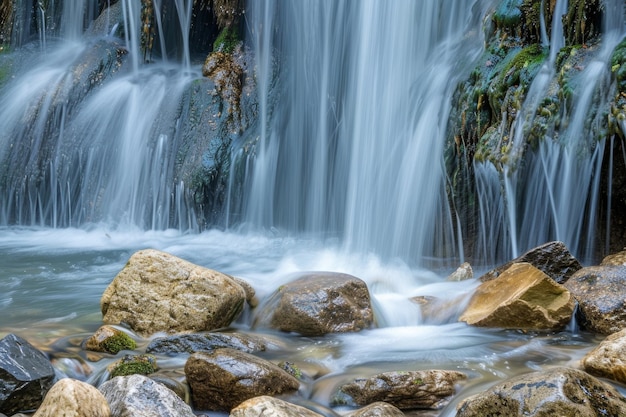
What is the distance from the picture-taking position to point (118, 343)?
406 cm

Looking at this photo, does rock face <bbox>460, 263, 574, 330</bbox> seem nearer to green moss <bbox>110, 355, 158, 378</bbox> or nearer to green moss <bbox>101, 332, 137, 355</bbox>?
green moss <bbox>110, 355, 158, 378</bbox>

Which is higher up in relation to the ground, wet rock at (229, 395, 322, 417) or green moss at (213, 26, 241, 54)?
green moss at (213, 26, 241, 54)

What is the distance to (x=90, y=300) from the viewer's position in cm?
593

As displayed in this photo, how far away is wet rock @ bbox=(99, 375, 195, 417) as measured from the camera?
2699mm

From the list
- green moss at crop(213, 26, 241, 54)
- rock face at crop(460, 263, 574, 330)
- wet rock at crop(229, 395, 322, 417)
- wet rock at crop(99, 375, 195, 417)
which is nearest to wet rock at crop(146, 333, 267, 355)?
wet rock at crop(99, 375, 195, 417)

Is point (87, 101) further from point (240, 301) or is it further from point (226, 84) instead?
point (240, 301)

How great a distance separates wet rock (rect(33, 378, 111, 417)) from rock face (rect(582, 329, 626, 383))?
8.60 ft

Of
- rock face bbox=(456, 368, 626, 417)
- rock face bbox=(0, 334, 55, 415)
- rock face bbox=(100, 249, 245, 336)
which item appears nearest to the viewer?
rock face bbox=(456, 368, 626, 417)

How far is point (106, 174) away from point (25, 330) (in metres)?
6.66

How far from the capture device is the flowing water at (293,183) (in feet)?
14.4

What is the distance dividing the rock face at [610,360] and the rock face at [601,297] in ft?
2.48

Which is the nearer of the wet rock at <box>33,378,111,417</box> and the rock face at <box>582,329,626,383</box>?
the wet rock at <box>33,378,111,417</box>

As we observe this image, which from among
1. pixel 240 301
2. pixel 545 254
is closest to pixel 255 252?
pixel 240 301

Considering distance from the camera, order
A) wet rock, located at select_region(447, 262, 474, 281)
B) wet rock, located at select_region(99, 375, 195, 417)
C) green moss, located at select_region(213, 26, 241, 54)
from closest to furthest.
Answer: wet rock, located at select_region(99, 375, 195, 417) < wet rock, located at select_region(447, 262, 474, 281) < green moss, located at select_region(213, 26, 241, 54)
